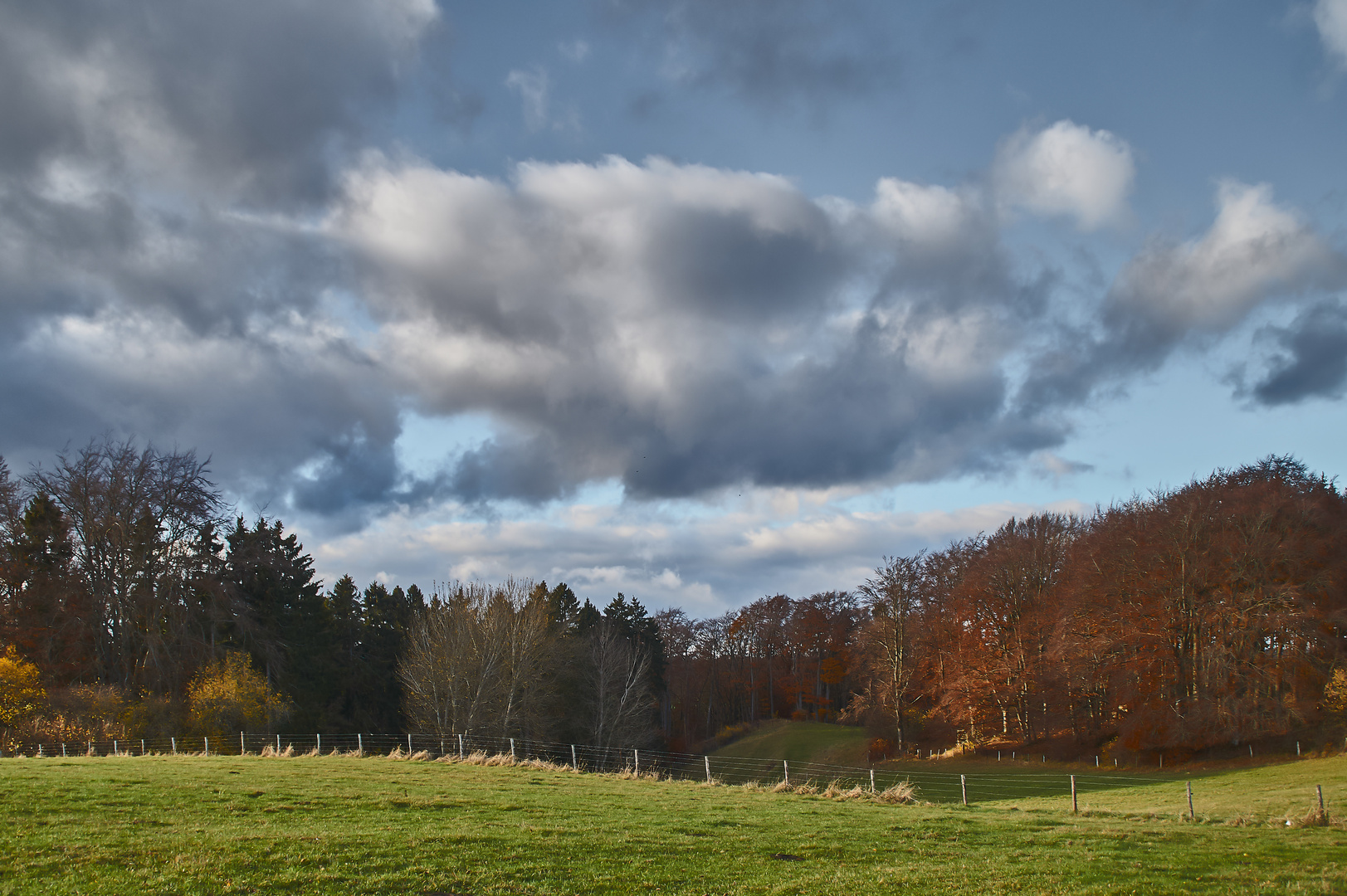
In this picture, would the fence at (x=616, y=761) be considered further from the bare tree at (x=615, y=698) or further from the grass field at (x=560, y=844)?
the grass field at (x=560, y=844)

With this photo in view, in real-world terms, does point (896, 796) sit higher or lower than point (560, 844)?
lower

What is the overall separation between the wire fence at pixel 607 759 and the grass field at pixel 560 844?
9.42 meters

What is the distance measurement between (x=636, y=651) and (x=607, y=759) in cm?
1401

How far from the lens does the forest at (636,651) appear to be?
4344 cm

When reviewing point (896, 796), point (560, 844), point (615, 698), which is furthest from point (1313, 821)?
point (615, 698)

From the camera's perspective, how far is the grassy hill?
211ft

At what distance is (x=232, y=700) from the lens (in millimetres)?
46062

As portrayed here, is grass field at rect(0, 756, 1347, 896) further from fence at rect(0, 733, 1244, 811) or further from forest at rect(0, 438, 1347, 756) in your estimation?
forest at rect(0, 438, 1347, 756)

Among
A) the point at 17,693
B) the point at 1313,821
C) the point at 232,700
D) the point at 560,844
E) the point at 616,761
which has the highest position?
the point at 560,844

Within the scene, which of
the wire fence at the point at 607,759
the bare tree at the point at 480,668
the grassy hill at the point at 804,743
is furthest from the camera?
the grassy hill at the point at 804,743

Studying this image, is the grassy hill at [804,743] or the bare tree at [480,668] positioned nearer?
the bare tree at [480,668]

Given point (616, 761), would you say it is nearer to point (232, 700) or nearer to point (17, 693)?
point (232, 700)

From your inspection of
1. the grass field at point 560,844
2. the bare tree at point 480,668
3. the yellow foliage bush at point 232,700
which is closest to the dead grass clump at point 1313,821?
the grass field at point 560,844

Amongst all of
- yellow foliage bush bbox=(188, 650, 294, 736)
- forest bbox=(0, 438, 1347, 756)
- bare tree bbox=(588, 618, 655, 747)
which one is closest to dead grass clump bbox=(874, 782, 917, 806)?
forest bbox=(0, 438, 1347, 756)
